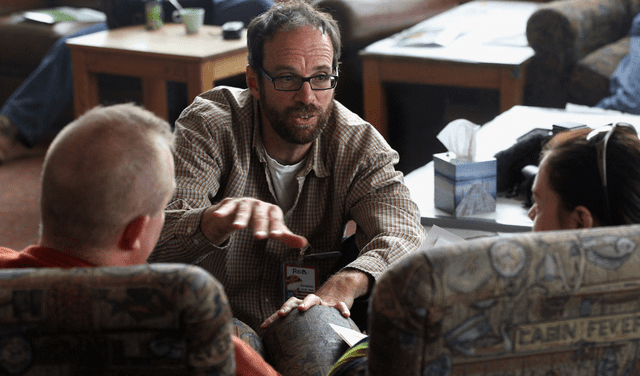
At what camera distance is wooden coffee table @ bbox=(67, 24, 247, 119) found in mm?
3252

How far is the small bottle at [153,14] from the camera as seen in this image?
377 cm

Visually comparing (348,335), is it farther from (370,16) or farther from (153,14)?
(153,14)

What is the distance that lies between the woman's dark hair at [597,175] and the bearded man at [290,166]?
62cm

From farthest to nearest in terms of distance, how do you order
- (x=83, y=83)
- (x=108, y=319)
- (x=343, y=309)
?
(x=83, y=83) → (x=343, y=309) → (x=108, y=319)

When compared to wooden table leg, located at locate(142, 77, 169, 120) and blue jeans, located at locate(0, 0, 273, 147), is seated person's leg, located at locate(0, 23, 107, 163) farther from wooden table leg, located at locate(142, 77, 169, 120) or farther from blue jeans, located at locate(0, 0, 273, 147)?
wooden table leg, located at locate(142, 77, 169, 120)

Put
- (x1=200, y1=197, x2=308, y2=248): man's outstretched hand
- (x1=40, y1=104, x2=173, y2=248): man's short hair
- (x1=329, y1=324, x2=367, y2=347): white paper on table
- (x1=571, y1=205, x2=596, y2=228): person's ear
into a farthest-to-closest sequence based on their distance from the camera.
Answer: (x1=329, y1=324, x2=367, y2=347): white paper on table
(x1=200, y1=197, x2=308, y2=248): man's outstretched hand
(x1=571, y1=205, x2=596, y2=228): person's ear
(x1=40, y1=104, x2=173, y2=248): man's short hair

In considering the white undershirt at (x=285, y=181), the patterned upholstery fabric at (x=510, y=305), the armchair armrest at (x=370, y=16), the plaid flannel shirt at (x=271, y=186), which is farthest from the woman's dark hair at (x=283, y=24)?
the armchair armrest at (x=370, y=16)

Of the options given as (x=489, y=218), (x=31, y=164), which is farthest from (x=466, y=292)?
(x=31, y=164)

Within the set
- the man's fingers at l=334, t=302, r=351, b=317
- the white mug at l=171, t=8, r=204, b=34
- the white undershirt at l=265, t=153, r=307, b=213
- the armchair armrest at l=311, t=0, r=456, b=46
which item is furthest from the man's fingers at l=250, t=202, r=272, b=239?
the white mug at l=171, t=8, r=204, b=34

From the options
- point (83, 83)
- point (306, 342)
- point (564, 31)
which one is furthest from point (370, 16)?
point (306, 342)

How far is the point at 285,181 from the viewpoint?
177 centimetres

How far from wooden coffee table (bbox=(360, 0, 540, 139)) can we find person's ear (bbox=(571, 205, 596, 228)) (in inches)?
92.3

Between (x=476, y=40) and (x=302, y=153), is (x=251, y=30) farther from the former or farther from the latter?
(x=476, y=40)

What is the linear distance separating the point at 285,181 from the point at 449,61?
5.82 ft
